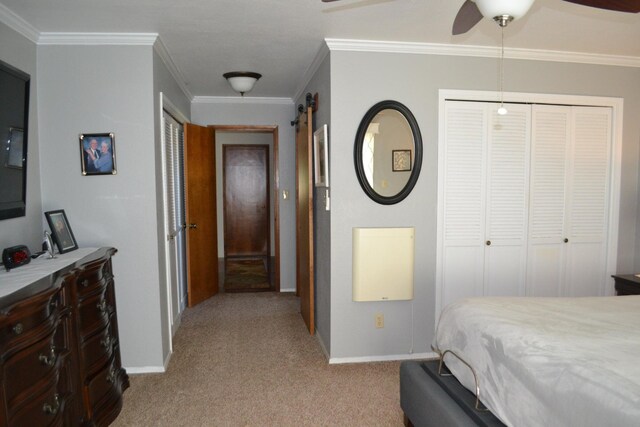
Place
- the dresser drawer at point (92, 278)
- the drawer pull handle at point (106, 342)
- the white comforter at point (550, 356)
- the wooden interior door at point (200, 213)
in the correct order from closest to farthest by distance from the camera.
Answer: the white comforter at point (550, 356)
the dresser drawer at point (92, 278)
the drawer pull handle at point (106, 342)
the wooden interior door at point (200, 213)

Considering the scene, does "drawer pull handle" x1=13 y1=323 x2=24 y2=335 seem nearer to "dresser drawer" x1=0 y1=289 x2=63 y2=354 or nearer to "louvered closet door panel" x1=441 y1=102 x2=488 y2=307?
"dresser drawer" x1=0 y1=289 x2=63 y2=354

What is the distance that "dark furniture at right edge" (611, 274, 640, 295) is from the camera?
303cm

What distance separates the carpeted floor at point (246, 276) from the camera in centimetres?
568

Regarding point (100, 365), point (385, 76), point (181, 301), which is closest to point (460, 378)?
point (100, 365)

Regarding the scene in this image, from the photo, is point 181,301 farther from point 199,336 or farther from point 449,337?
point 449,337

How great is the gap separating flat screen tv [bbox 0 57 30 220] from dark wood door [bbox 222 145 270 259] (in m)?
5.11

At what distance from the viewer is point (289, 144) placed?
544 cm

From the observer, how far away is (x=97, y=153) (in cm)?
300

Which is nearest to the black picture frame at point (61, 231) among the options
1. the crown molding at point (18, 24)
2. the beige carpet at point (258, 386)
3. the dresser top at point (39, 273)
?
the dresser top at point (39, 273)

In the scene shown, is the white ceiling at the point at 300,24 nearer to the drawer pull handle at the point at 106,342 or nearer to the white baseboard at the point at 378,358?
the drawer pull handle at the point at 106,342

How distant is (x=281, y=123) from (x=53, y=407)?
414 cm

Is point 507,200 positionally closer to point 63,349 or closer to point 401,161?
point 401,161

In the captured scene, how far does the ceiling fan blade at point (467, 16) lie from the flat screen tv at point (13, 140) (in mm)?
2323

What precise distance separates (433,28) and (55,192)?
284 centimetres
